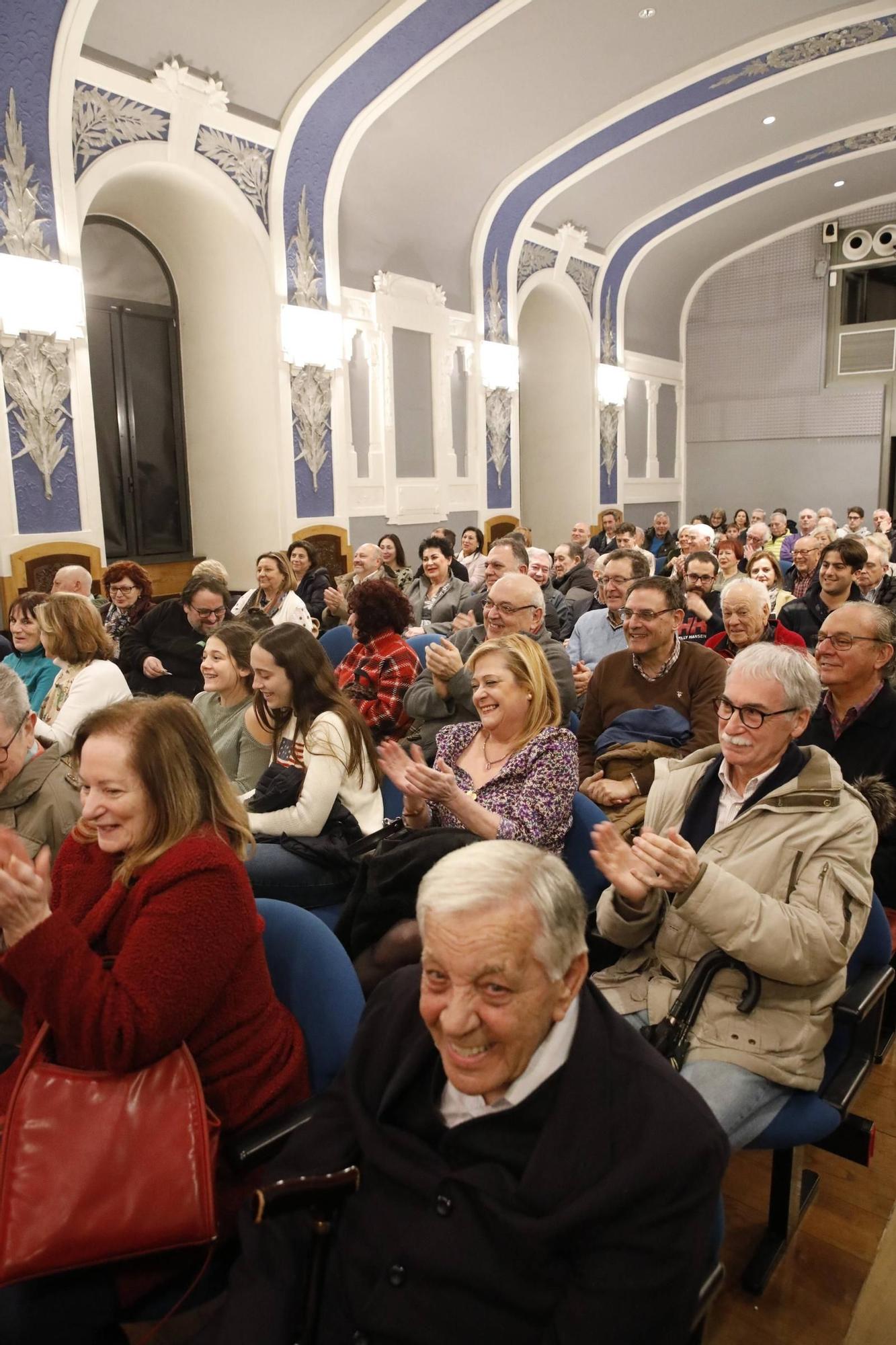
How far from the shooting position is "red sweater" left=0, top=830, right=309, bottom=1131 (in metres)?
1.34

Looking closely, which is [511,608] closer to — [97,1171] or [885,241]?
[97,1171]

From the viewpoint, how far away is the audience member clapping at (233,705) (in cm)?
297

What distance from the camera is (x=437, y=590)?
19.5 ft

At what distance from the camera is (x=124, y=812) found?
155 cm

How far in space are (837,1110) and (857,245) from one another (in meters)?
14.8

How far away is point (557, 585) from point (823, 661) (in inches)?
167

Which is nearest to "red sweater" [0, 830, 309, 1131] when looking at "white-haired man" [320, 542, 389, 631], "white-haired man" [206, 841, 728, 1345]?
"white-haired man" [206, 841, 728, 1345]

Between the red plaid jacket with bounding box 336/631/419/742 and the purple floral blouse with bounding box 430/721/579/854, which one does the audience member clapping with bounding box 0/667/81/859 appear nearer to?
the purple floral blouse with bounding box 430/721/579/854

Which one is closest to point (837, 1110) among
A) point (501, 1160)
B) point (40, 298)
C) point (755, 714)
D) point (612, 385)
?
point (755, 714)

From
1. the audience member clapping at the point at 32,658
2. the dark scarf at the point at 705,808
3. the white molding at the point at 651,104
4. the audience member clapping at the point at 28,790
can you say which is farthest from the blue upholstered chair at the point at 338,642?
the white molding at the point at 651,104

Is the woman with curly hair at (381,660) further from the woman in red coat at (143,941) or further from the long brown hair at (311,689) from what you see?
the woman in red coat at (143,941)

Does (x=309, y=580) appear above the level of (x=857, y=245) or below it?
below

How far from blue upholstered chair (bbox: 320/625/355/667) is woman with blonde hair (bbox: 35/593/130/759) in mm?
1376

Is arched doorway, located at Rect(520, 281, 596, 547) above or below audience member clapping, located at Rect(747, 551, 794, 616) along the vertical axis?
above
